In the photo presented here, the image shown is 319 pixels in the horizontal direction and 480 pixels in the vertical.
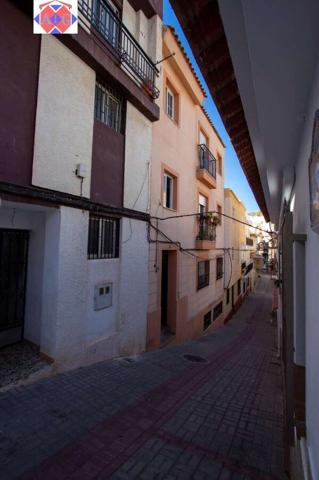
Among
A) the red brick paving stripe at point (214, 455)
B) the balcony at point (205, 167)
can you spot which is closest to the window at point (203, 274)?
the balcony at point (205, 167)

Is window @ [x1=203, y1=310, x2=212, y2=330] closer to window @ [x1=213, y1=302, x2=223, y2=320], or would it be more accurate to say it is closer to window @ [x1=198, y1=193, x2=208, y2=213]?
window @ [x1=213, y1=302, x2=223, y2=320]

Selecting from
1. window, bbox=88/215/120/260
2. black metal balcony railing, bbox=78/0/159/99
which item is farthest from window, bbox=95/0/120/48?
window, bbox=88/215/120/260

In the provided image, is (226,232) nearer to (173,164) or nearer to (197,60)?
(173,164)

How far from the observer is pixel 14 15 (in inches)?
170

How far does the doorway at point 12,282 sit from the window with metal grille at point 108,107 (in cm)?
329

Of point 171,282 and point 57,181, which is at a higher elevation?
point 57,181

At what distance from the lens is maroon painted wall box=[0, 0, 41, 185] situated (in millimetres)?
4188

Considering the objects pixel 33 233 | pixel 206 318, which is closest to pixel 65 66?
pixel 33 233

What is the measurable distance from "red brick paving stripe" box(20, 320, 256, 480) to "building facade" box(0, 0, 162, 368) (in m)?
1.83

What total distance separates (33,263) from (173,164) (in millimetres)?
6293

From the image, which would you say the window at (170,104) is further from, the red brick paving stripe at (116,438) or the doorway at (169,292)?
the red brick paving stripe at (116,438)

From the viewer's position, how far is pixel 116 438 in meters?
3.37

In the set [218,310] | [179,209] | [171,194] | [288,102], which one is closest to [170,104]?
[171,194]

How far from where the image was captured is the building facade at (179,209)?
8.60 metres
